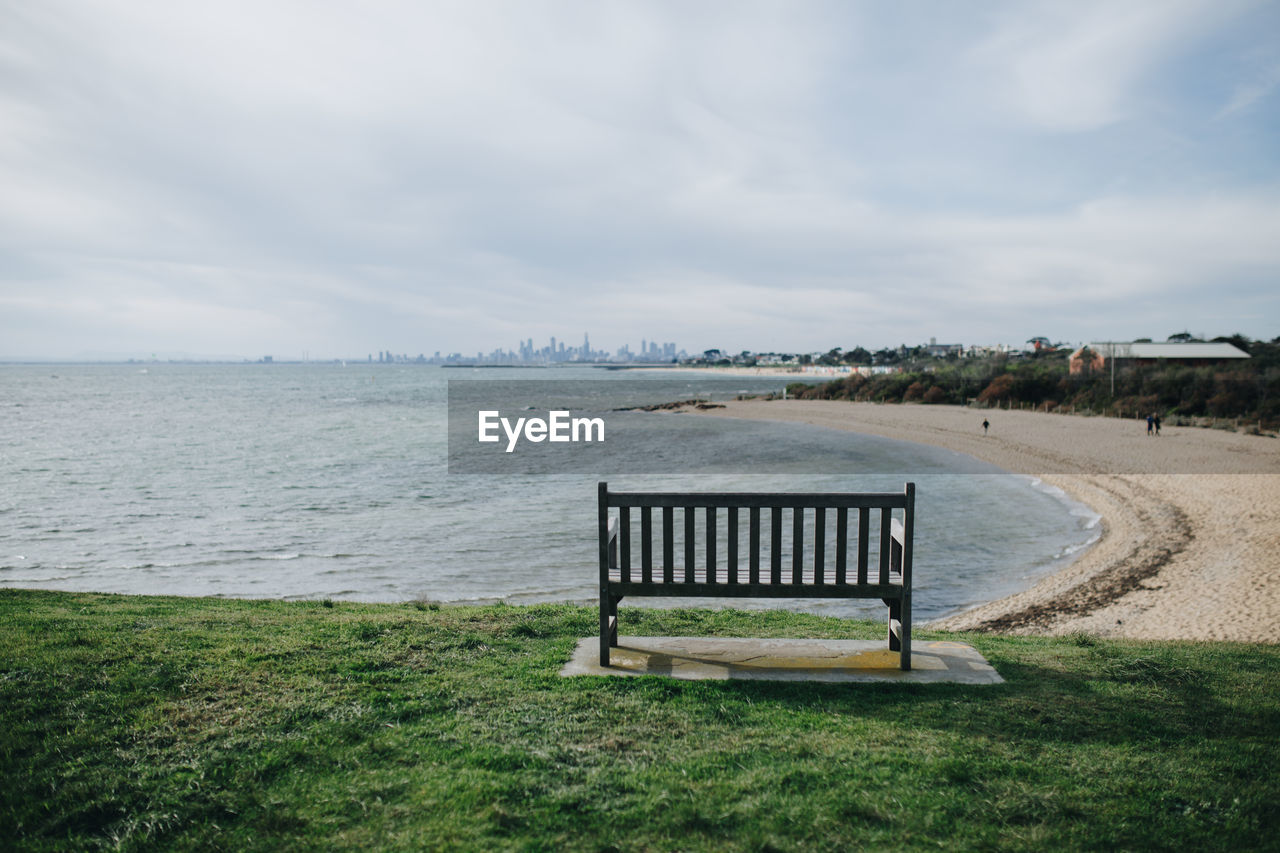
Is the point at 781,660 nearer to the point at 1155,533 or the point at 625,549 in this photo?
the point at 625,549

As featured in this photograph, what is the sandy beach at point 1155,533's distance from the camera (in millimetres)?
10570

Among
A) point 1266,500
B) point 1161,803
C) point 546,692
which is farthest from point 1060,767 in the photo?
point 1266,500

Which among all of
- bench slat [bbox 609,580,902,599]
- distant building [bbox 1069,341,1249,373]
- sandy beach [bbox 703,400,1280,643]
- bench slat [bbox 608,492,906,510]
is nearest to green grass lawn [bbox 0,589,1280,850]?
bench slat [bbox 609,580,902,599]

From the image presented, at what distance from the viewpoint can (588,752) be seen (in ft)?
13.1

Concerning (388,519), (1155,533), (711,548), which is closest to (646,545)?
(711,548)

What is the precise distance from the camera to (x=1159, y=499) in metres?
21.2

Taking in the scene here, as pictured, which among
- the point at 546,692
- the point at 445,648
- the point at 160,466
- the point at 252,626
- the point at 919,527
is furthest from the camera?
the point at 160,466

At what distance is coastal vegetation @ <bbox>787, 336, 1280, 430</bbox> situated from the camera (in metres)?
43.5

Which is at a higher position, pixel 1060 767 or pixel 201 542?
pixel 1060 767

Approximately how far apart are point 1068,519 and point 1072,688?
17.0 meters

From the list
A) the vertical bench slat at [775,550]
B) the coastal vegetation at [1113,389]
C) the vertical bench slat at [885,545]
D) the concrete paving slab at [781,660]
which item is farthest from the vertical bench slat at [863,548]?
the coastal vegetation at [1113,389]

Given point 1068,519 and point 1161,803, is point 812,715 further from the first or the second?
point 1068,519

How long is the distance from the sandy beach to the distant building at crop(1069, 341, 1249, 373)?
99.5 ft

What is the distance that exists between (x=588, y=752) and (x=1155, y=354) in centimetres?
9004
